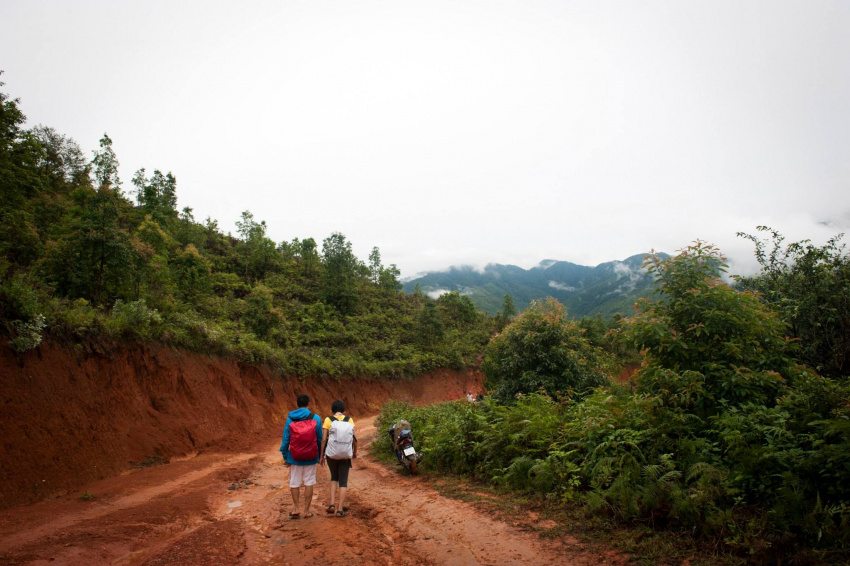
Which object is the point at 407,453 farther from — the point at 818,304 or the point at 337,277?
the point at 337,277

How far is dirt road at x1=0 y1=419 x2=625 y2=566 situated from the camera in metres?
5.00

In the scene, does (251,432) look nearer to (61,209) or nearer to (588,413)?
(588,413)

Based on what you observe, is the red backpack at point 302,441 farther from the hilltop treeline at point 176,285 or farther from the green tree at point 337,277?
the green tree at point 337,277

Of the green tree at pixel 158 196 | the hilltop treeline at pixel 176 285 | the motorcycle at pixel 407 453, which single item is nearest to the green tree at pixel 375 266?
the hilltop treeline at pixel 176 285

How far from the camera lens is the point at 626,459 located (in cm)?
600

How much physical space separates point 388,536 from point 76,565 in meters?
3.73

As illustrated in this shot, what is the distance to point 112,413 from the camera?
1097cm

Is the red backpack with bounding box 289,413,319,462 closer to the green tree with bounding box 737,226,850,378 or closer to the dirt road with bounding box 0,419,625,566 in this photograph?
the dirt road with bounding box 0,419,625,566

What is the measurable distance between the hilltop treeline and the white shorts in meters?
7.06

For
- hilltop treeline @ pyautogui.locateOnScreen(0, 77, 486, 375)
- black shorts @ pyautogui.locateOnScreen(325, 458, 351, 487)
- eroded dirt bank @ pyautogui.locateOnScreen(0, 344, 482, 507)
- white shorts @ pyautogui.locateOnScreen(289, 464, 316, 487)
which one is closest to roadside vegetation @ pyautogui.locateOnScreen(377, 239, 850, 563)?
black shorts @ pyautogui.locateOnScreen(325, 458, 351, 487)

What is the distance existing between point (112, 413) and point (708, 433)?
1355 cm

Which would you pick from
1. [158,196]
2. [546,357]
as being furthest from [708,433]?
[158,196]

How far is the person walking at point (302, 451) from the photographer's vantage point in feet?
22.6

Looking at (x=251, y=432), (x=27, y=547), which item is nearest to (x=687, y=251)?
(x=27, y=547)
